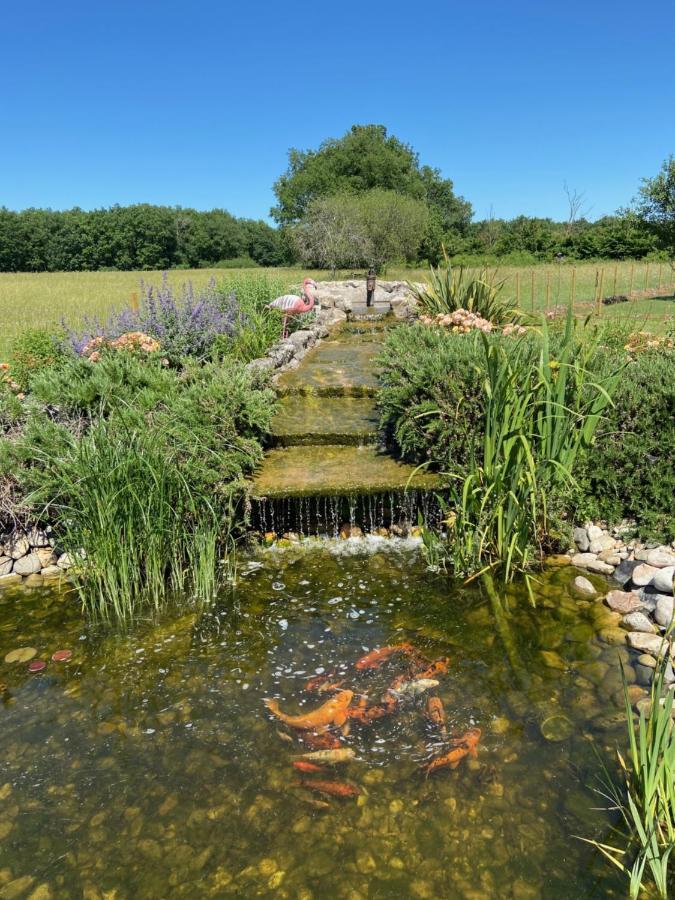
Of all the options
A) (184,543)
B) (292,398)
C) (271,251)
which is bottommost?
(184,543)

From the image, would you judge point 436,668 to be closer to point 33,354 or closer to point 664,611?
point 664,611

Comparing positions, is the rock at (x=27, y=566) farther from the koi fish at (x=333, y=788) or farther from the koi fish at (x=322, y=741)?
the koi fish at (x=333, y=788)

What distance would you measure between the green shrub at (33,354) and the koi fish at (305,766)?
671 cm

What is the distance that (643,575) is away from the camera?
14.7 ft

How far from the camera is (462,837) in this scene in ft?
8.60

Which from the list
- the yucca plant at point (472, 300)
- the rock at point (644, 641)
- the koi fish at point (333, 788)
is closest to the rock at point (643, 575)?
the rock at point (644, 641)

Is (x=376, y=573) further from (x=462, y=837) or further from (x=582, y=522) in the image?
(x=462, y=837)

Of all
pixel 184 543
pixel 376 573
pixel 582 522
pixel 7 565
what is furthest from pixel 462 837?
pixel 7 565

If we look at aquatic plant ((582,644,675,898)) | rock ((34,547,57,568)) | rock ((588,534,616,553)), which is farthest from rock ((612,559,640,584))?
rock ((34,547,57,568))

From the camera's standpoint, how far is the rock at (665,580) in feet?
13.9

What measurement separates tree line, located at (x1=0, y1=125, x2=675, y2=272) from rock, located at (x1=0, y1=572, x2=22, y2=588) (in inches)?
908

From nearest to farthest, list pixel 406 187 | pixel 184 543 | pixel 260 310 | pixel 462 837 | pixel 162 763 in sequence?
pixel 462 837, pixel 162 763, pixel 184 543, pixel 260 310, pixel 406 187

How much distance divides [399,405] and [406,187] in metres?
53.1

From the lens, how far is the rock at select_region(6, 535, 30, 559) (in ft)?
17.3
